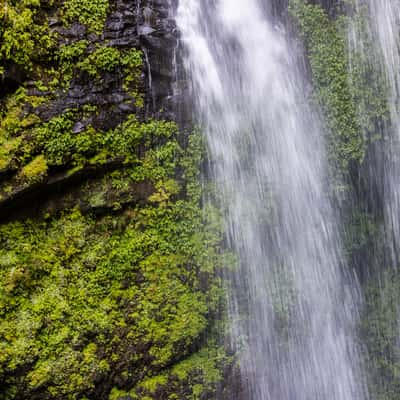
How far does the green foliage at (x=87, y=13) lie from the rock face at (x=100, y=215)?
16 millimetres

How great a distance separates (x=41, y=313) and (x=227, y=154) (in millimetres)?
3002

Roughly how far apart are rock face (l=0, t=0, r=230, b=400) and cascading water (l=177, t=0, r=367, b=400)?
0.42 m

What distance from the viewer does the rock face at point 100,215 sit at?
3.99 m

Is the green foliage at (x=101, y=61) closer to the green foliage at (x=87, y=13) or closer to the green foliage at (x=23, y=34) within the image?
the green foliage at (x=87, y=13)

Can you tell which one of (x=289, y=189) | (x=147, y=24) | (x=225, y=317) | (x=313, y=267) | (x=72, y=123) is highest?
(x=147, y=24)

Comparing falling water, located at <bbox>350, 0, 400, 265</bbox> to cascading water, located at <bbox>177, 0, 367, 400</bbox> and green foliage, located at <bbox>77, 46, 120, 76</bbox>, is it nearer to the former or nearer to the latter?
cascading water, located at <bbox>177, 0, 367, 400</bbox>

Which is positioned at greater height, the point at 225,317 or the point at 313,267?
the point at 313,267

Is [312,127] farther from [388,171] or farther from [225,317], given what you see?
[225,317]

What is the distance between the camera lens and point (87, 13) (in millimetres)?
4328

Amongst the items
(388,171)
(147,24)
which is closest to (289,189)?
(388,171)

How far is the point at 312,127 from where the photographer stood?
18.0 ft

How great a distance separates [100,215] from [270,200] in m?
2.35

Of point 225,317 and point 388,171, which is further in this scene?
point 388,171

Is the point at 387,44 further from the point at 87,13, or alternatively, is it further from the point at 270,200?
the point at 87,13
